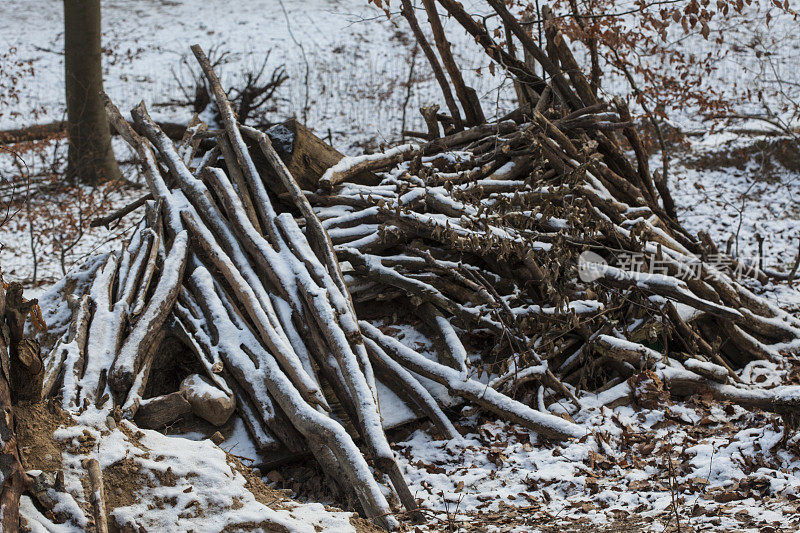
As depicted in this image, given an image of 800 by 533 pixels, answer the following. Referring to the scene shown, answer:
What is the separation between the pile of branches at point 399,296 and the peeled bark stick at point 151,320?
1cm

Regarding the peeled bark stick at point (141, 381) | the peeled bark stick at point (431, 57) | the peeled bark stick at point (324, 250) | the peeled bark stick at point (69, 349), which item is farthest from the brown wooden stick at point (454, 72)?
the peeled bark stick at point (69, 349)

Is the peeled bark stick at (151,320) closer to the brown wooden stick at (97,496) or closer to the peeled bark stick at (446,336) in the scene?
the brown wooden stick at (97,496)

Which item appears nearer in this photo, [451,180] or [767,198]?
[451,180]

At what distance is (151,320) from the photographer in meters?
4.28

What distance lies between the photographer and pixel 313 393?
3932 mm

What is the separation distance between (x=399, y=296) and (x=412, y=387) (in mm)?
1028

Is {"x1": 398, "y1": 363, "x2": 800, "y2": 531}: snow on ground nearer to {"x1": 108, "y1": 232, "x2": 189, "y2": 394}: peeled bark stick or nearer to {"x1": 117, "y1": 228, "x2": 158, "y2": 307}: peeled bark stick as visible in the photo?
{"x1": 108, "y1": 232, "x2": 189, "y2": 394}: peeled bark stick

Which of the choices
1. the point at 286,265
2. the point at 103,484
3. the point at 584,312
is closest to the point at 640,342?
the point at 584,312

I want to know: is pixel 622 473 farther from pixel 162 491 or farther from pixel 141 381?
pixel 141 381

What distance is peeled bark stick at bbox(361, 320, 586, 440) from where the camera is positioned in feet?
14.3

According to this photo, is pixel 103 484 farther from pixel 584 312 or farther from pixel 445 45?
pixel 445 45

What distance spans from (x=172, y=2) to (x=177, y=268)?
53.3 ft
